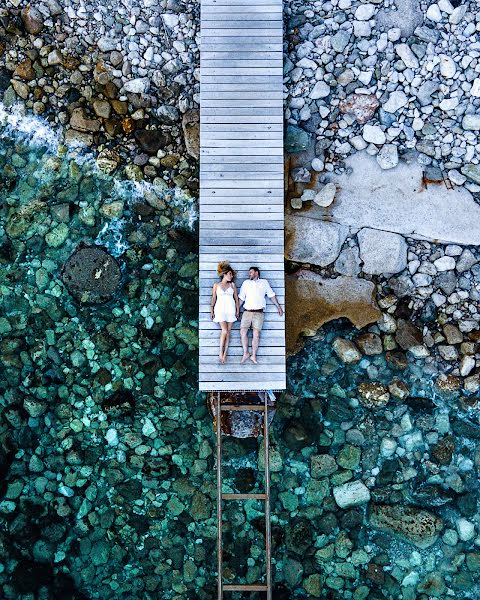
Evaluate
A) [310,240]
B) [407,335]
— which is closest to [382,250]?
[310,240]

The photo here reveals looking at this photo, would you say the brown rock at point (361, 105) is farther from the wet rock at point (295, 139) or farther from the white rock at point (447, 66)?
the white rock at point (447, 66)

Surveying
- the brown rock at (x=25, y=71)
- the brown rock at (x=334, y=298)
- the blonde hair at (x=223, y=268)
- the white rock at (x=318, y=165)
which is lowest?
the brown rock at (x=334, y=298)

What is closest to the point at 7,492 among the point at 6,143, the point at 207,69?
the point at 6,143

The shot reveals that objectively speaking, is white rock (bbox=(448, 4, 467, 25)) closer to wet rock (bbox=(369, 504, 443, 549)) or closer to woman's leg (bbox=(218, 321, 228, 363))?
woman's leg (bbox=(218, 321, 228, 363))

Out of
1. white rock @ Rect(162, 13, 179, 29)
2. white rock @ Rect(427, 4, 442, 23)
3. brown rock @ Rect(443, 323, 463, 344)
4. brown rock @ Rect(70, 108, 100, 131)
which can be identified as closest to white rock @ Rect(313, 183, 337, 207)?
brown rock @ Rect(443, 323, 463, 344)

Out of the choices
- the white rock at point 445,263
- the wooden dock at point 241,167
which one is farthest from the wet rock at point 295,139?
the white rock at point 445,263

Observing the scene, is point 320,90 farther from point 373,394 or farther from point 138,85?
point 373,394
